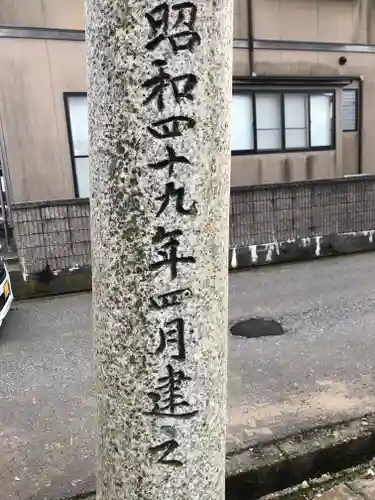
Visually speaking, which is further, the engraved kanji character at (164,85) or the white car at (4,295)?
the white car at (4,295)

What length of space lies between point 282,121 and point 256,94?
959mm

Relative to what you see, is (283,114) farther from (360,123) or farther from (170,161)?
(170,161)

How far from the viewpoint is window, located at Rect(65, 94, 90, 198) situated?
9.20 meters

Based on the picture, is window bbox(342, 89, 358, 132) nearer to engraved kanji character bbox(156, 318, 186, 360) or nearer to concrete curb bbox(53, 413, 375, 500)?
concrete curb bbox(53, 413, 375, 500)

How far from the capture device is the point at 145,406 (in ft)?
5.28

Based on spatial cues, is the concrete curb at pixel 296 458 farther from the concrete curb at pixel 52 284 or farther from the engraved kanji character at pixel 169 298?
the concrete curb at pixel 52 284

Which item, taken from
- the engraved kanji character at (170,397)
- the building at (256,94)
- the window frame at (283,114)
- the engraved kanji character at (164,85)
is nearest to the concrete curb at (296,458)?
the engraved kanji character at (170,397)

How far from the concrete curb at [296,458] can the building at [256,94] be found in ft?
24.1

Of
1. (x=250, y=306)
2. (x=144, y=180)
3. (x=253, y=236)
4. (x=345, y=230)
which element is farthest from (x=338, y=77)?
(x=144, y=180)

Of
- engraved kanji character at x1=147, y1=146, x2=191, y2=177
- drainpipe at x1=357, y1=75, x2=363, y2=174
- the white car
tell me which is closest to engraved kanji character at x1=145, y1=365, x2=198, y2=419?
engraved kanji character at x1=147, y1=146, x2=191, y2=177

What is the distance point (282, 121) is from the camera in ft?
37.5

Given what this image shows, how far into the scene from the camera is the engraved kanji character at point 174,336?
5.10ft

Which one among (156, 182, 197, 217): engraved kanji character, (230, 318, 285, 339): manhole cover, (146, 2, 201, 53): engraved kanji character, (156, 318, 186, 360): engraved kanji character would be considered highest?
(146, 2, 201, 53): engraved kanji character

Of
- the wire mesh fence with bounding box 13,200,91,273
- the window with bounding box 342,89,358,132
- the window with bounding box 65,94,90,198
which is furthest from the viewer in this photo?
the window with bounding box 342,89,358,132
